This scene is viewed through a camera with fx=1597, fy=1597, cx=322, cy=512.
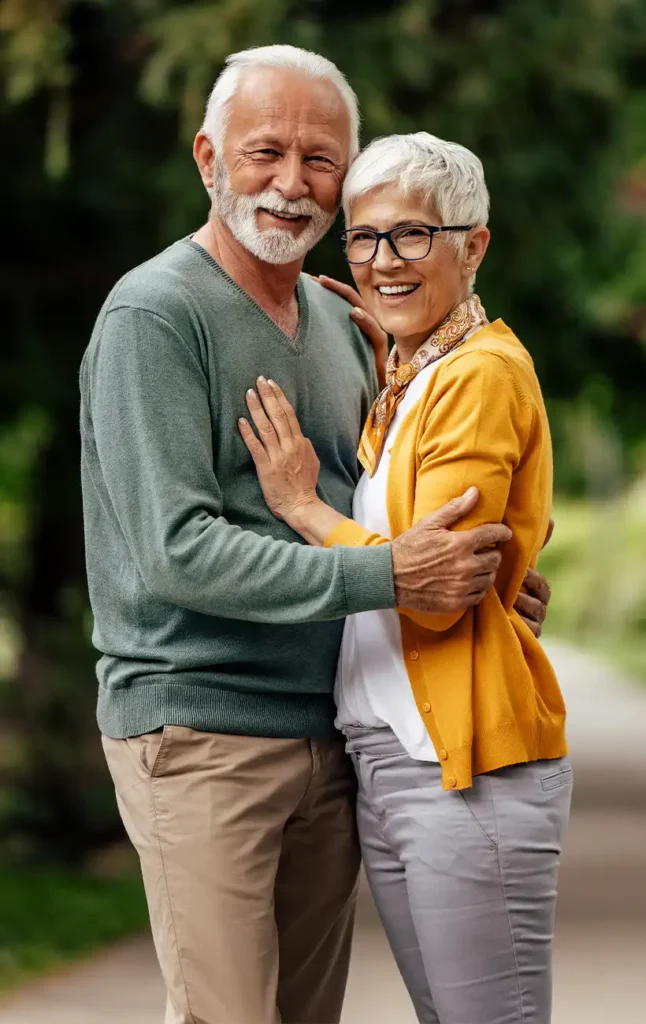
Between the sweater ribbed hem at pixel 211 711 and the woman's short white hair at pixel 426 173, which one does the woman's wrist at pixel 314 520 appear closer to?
the sweater ribbed hem at pixel 211 711

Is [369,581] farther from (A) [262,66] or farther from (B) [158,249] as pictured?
(B) [158,249]

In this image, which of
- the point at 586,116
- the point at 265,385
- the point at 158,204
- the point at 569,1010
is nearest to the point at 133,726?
the point at 265,385

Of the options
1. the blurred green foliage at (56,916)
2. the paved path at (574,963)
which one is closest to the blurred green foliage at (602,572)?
the paved path at (574,963)

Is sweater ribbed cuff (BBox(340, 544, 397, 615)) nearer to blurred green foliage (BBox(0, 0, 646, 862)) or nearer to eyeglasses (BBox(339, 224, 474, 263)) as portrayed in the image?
eyeglasses (BBox(339, 224, 474, 263))

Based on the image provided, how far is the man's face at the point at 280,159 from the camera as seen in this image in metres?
2.99

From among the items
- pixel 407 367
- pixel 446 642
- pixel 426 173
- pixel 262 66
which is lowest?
pixel 446 642

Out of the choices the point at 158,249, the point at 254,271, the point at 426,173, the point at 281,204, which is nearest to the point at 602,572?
the point at 158,249

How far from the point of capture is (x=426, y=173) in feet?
9.27

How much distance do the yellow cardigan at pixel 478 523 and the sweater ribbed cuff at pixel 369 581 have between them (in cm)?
7

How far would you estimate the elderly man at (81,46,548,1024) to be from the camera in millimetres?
2764

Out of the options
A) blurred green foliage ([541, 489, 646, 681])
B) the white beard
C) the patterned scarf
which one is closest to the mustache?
the white beard

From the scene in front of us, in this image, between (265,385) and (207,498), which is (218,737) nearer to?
(207,498)

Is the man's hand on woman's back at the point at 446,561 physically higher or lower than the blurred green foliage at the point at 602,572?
higher

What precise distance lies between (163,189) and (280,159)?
127 inches
